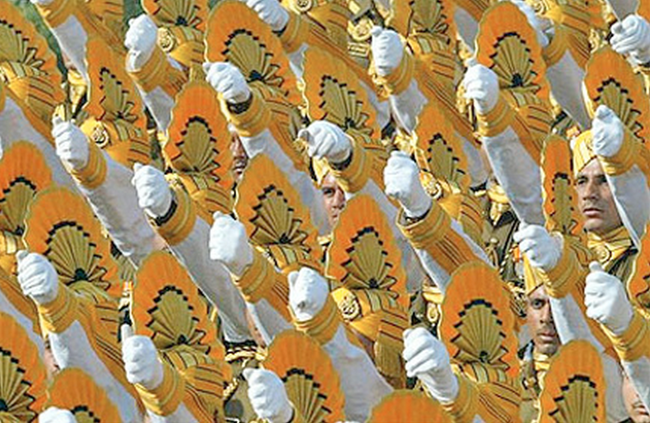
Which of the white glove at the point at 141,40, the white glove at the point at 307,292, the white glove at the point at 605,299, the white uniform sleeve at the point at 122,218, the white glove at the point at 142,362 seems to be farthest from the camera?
the white glove at the point at 141,40

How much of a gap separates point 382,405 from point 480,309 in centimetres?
101

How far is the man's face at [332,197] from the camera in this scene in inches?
448

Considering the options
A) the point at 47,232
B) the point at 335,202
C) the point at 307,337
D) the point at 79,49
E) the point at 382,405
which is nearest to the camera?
the point at 382,405

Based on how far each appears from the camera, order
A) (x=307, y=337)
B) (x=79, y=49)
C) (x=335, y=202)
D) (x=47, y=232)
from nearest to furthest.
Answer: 1. (x=307, y=337)
2. (x=47, y=232)
3. (x=335, y=202)
4. (x=79, y=49)

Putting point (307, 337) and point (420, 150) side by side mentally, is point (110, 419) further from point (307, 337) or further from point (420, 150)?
point (420, 150)

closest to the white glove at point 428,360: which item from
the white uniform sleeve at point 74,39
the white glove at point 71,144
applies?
the white glove at point 71,144

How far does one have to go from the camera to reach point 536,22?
12211 millimetres

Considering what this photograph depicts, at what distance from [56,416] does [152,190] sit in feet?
5.78

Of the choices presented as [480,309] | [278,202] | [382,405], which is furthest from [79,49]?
[382,405]

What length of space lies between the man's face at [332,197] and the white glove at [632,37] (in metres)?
0.97

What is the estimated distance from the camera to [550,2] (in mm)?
12773

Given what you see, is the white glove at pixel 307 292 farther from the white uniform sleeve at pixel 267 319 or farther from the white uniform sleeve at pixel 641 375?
the white uniform sleeve at pixel 641 375

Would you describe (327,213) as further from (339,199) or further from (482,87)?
(482,87)

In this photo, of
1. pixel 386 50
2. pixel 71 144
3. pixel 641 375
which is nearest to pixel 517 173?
pixel 386 50
